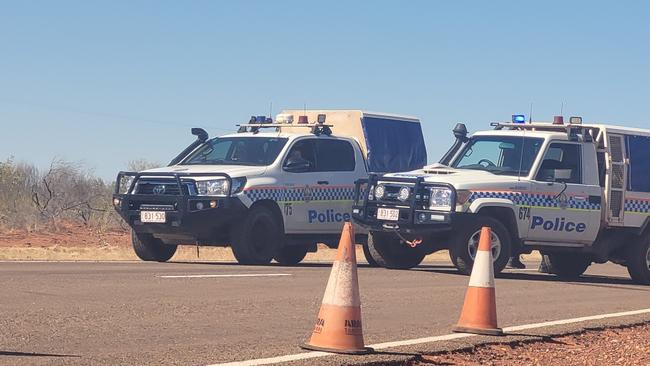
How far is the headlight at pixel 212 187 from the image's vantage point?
A: 1752 centimetres

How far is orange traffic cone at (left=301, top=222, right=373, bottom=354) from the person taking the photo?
8.46 m

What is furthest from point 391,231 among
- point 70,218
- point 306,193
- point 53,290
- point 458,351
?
point 70,218

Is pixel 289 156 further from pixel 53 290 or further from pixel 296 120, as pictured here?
pixel 53 290

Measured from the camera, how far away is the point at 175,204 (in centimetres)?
1750

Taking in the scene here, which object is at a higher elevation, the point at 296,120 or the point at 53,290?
the point at 296,120

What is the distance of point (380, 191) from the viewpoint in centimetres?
1756

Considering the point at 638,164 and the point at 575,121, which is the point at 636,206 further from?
the point at 575,121

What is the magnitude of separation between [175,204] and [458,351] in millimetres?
8834

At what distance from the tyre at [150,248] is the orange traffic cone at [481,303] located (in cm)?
894

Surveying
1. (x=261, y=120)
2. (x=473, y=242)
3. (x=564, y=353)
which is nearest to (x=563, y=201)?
(x=473, y=242)

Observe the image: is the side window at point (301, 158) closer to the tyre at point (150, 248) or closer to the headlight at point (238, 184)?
the headlight at point (238, 184)

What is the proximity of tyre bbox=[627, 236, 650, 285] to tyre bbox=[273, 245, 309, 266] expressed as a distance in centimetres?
482

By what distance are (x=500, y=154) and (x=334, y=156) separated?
8.82 feet

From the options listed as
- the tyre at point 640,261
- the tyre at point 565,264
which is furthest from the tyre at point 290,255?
the tyre at point 640,261
